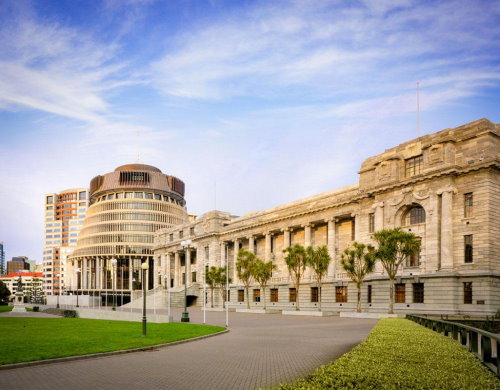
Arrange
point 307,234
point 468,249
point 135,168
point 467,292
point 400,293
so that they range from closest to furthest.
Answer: point 467,292 → point 468,249 → point 400,293 → point 307,234 → point 135,168

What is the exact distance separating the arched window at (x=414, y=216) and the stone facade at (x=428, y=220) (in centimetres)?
12

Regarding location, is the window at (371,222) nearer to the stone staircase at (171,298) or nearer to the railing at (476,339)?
the railing at (476,339)

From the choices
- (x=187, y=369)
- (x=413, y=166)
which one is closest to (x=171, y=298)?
(x=413, y=166)

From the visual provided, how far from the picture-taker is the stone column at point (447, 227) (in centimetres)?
4906

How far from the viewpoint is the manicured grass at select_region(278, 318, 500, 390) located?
8.73 metres

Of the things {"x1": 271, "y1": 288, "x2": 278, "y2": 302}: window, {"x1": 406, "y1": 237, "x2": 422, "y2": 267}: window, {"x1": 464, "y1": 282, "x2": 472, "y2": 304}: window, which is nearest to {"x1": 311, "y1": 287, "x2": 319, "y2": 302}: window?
{"x1": 271, "y1": 288, "x2": 278, "y2": 302}: window

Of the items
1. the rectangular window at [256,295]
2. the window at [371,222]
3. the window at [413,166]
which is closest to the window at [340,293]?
the window at [371,222]

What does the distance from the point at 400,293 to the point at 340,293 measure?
11865mm

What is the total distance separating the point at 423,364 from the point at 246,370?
6368 millimetres

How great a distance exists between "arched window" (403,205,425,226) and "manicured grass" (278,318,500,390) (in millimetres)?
41364

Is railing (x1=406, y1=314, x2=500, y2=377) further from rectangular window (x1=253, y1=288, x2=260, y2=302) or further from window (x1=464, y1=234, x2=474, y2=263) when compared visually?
rectangular window (x1=253, y1=288, x2=260, y2=302)

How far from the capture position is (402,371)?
10.3 meters

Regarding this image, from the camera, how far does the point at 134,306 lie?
307 ft

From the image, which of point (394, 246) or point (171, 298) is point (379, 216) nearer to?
point (394, 246)
